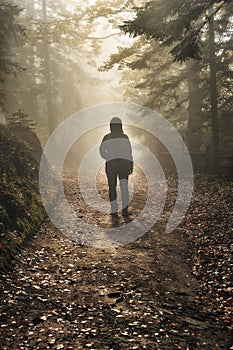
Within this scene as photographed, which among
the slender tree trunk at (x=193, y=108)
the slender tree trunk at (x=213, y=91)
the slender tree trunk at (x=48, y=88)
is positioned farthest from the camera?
the slender tree trunk at (x=48, y=88)

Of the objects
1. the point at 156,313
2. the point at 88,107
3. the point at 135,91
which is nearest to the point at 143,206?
the point at 156,313

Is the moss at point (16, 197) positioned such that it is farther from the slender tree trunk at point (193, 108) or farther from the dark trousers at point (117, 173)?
the slender tree trunk at point (193, 108)

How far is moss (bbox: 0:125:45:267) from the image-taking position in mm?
7004

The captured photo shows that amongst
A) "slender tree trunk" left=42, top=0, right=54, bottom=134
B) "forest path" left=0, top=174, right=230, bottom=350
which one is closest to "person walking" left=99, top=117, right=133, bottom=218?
"forest path" left=0, top=174, right=230, bottom=350

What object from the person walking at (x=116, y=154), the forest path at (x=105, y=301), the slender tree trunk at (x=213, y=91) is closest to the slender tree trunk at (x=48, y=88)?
the slender tree trunk at (x=213, y=91)

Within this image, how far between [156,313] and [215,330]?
829mm

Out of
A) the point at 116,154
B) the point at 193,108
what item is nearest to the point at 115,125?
the point at 116,154

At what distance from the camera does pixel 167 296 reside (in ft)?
18.6

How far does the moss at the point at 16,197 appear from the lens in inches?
276

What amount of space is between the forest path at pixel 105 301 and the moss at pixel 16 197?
0.39 meters

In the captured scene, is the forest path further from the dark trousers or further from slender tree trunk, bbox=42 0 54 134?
slender tree trunk, bbox=42 0 54 134

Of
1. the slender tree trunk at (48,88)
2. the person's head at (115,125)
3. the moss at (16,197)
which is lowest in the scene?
the moss at (16,197)

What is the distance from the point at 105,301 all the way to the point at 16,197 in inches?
176

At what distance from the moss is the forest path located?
1.27 ft
